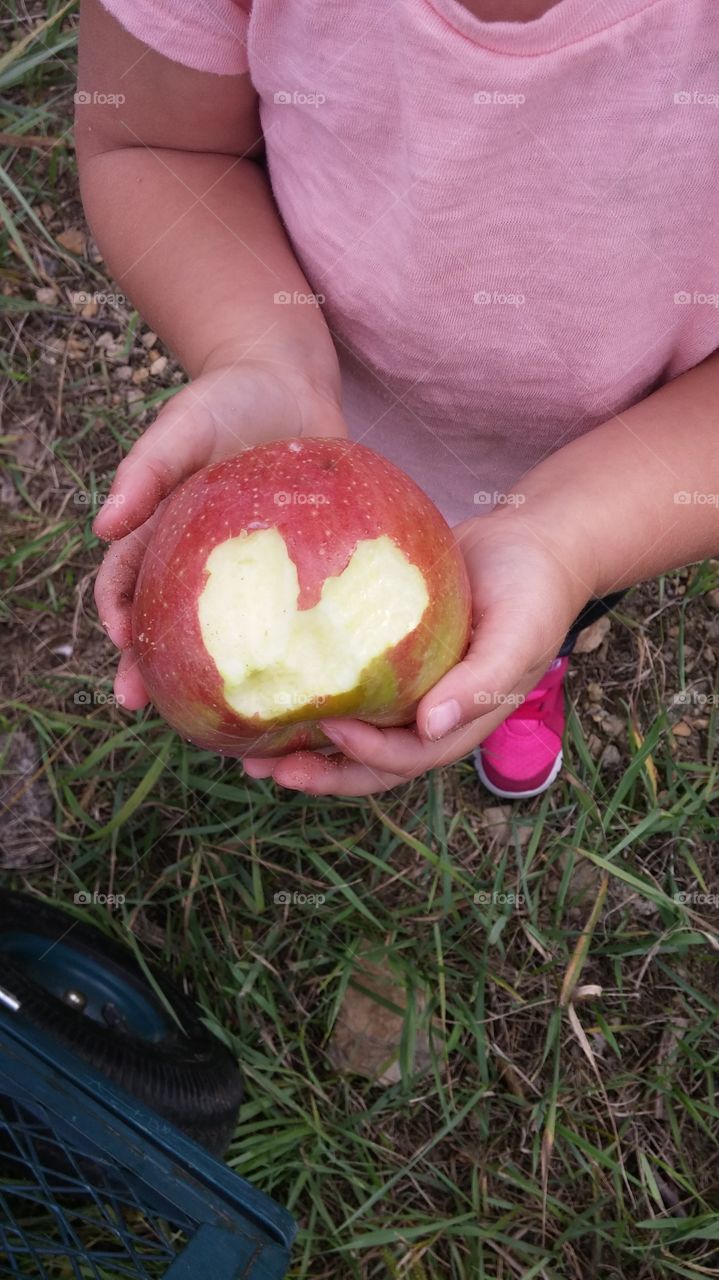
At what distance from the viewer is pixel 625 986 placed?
1940 millimetres

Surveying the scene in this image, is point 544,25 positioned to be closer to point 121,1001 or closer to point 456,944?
point 456,944

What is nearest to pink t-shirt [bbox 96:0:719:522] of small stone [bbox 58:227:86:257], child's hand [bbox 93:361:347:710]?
child's hand [bbox 93:361:347:710]

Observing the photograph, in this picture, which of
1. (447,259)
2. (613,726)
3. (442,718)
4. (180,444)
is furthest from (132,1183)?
(613,726)

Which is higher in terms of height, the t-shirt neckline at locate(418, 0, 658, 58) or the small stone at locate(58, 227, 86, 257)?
the t-shirt neckline at locate(418, 0, 658, 58)

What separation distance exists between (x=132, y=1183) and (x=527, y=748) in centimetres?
109

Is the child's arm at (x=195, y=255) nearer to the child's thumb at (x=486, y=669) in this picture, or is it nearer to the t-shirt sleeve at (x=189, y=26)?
the t-shirt sleeve at (x=189, y=26)

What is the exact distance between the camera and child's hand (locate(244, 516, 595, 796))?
41.2 inches

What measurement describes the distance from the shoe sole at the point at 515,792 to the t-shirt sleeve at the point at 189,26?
1.36m

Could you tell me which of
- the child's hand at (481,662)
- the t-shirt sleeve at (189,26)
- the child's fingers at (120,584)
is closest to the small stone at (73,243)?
the t-shirt sleeve at (189,26)

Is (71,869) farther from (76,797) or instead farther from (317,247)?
(317,247)

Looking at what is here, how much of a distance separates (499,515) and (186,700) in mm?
470

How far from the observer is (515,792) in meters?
2.03

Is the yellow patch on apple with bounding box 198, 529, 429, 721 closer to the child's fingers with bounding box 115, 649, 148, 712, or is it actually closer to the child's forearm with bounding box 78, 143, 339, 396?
the child's fingers with bounding box 115, 649, 148, 712

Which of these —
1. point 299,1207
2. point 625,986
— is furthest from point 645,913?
point 299,1207
